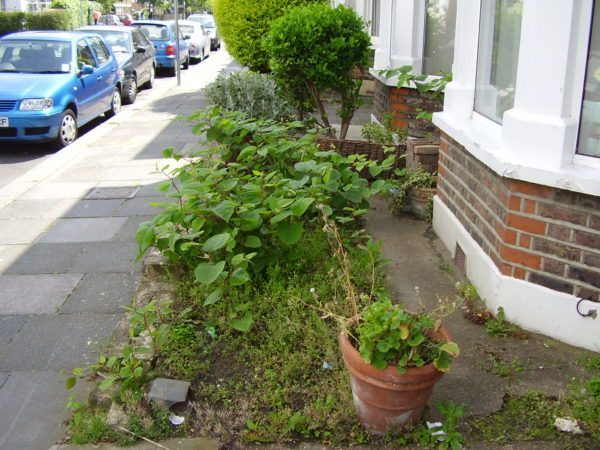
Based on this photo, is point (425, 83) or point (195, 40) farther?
point (195, 40)

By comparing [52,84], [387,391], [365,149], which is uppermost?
[52,84]

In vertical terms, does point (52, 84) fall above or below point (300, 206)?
above

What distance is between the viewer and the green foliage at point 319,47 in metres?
7.42

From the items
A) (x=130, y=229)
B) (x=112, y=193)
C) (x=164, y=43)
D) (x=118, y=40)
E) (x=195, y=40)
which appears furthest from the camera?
(x=195, y=40)

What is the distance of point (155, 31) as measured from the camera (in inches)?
842

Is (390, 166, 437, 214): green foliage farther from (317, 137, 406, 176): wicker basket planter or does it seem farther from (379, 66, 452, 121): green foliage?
(317, 137, 406, 176): wicker basket planter

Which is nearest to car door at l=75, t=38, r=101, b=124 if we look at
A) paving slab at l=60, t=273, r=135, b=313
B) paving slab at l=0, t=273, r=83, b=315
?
paving slab at l=0, t=273, r=83, b=315

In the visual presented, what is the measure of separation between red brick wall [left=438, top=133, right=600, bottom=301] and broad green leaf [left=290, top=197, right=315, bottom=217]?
1165 millimetres

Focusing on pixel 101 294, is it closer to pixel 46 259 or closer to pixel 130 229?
pixel 46 259

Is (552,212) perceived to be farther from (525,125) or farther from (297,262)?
(297,262)

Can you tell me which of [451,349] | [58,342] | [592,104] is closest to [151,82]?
[58,342]

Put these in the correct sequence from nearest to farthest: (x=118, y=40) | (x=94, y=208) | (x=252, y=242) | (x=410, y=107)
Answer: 1. (x=252, y=242)
2. (x=94, y=208)
3. (x=410, y=107)
4. (x=118, y=40)

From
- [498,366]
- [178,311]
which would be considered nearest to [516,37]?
[498,366]

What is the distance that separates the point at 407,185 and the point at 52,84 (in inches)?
273
